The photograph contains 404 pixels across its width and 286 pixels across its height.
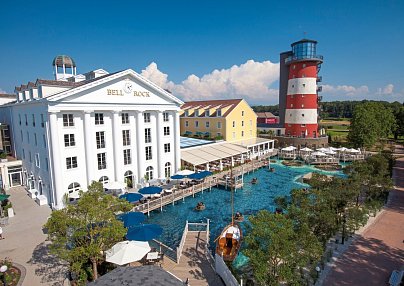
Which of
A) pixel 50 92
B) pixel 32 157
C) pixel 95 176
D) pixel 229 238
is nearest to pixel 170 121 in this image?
pixel 95 176

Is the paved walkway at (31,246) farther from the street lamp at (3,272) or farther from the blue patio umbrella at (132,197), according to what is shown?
the blue patio umbrella at (132,197)

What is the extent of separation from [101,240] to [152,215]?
11933 mm

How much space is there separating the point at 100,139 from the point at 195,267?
18.0 metres

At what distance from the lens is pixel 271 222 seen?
11.9 m

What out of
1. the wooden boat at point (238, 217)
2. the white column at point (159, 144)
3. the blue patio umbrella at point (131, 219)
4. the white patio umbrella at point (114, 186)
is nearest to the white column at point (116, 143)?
the white patio umbrella at point (114, 186)

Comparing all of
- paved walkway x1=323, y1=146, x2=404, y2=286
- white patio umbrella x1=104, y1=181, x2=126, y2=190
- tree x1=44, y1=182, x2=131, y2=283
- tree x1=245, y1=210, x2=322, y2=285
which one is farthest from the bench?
white patio umbrella x1=104, y1=181, x2=126, y2=190

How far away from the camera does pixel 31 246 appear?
1770cm

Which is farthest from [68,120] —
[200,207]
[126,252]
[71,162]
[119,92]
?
[126,252]

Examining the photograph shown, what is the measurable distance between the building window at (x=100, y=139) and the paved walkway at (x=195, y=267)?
1514cm

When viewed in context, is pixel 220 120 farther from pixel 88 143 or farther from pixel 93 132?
pixel 88 143

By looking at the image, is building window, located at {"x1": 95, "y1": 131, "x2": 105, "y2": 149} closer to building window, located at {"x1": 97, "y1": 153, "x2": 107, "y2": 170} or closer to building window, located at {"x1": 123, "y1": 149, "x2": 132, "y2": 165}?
building window, located at {"x1": 97, "y1": 153, "x2": 107, "y2": 170}

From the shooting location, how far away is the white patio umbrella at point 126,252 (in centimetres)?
1326

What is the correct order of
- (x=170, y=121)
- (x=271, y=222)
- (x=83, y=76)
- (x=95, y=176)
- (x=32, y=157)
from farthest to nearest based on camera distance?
(x=83, y=76) → (x=170, y=121) → (x=32, y=157) → (x=95, y=176) → (x=271, y=222)

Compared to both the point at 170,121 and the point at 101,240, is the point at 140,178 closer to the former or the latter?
the point at 170,121
